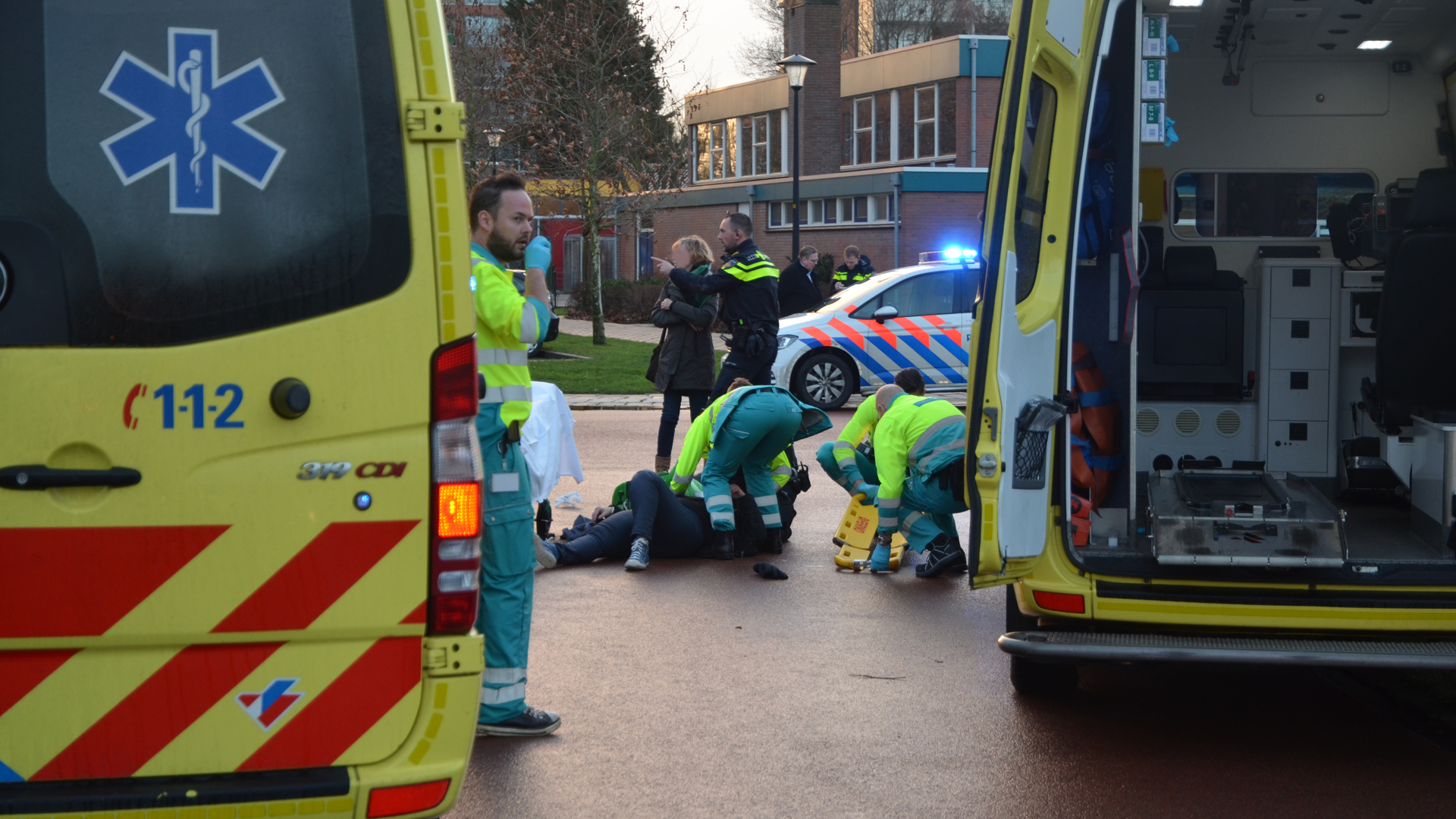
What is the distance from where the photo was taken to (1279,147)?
24.5ft

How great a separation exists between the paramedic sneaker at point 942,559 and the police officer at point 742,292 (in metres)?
2.31

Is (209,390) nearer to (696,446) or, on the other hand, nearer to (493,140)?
(696,446)

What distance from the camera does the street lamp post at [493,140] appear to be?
26.0m

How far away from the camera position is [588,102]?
24.8 metres

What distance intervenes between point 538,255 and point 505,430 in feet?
2.07

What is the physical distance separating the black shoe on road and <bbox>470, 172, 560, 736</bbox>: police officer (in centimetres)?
319

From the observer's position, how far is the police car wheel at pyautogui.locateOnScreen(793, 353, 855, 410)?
48.8 ft

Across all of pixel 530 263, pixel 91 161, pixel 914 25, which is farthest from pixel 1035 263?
pixel 914 25

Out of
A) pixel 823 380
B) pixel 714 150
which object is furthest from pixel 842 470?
pixel 714 150

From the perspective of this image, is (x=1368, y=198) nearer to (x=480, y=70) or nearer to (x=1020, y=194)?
(x=1020, y=194)

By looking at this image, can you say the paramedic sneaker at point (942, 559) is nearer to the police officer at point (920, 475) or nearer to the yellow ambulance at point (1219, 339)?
the police officer at point (920, 475)

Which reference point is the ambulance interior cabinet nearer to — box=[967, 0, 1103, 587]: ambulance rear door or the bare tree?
box=[967, 0, 1103, 587]: ambulance rear door

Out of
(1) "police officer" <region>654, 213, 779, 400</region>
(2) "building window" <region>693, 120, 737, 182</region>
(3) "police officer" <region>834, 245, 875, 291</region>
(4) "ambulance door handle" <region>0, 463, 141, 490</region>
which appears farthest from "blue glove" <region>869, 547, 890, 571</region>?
(2) "building window" <region>693, 120, 737, 182</region>

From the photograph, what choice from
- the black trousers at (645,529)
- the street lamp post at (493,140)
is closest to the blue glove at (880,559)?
the black trousers at (645,529)
